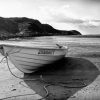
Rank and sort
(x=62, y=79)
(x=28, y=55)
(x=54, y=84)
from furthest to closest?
1. (x=28, y=55)
2. (x=62, y=79)
3. (x=54, y=84)

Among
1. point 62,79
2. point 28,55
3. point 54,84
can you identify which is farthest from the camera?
point 28,55

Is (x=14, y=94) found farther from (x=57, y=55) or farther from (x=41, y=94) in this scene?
(x=57, y=55)

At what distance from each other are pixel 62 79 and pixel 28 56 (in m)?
2.07

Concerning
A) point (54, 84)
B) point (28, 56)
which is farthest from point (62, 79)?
point (28, 56)

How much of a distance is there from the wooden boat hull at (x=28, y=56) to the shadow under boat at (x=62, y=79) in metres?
0.48

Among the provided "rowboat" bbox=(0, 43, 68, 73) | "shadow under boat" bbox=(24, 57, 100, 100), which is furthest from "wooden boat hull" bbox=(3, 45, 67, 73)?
"shadow under boat" bbox=(24, 57, 100, 100)

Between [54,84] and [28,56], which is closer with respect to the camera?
[54,84]

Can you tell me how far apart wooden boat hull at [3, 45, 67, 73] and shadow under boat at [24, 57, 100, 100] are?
484 millimetres

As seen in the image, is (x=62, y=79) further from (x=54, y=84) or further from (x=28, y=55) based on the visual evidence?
(x=28, y=55)

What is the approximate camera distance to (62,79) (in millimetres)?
9258

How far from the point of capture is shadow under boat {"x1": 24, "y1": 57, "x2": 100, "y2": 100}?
742 centimetres

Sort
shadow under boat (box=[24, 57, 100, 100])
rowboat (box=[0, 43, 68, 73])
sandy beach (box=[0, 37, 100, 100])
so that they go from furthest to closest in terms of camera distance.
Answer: rowboat (box=[0, 43, 68, 73]) < shadow under boat (box=[24, 57, 100, 100]) < sandy beach (box=[0, 37, 100, 100])

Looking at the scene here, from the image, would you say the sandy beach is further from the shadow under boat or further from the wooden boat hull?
the wooden boat hull

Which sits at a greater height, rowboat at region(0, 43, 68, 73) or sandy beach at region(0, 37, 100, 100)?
rowboat at region(0, 43, 68, 73)
